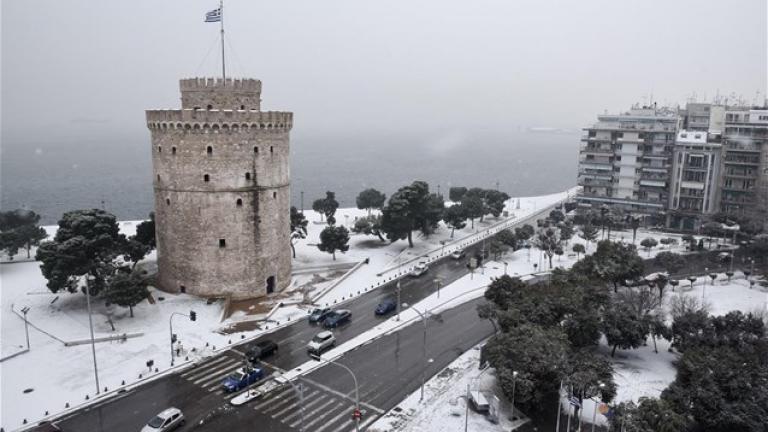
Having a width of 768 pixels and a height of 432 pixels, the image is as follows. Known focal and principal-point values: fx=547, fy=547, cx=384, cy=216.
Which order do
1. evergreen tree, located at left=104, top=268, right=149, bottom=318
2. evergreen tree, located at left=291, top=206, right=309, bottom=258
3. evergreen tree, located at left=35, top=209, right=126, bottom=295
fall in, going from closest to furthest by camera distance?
evergreen tree, located at left=104, top=268, right=149, bottom=318 < evergreen tree, located at left=35, top=209, right=126, bottom=295 < evergreen tree, located at left=291, top=206, right=309, bottom=258

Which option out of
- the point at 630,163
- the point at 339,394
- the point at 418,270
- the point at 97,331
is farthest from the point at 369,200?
the point at 339,394

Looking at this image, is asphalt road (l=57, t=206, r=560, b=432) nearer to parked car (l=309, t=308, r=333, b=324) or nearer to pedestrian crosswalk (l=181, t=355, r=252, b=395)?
pedestrian crosswalk (l=181, t=355, r=252, b=395)

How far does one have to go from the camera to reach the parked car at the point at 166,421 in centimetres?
3100

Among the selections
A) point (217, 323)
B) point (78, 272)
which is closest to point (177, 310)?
point (217, 323)

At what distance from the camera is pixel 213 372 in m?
38.6

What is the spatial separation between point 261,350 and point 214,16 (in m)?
29.7

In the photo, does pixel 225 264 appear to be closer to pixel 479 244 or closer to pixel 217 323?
pixel 217 323

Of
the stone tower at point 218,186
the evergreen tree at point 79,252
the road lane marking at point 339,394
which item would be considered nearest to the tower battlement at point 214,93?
the stone tower at point 218,186

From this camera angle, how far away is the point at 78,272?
149ft

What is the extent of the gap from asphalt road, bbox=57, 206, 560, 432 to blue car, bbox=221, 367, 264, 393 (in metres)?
0.59

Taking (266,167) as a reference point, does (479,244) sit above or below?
below

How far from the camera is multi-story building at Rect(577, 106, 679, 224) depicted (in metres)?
91.5

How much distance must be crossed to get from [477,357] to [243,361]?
1752cm

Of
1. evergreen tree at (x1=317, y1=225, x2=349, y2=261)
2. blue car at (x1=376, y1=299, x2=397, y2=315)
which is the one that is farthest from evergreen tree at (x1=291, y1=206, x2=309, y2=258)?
blue car at (x1=376, y1=299, x2=397, y2=315)
